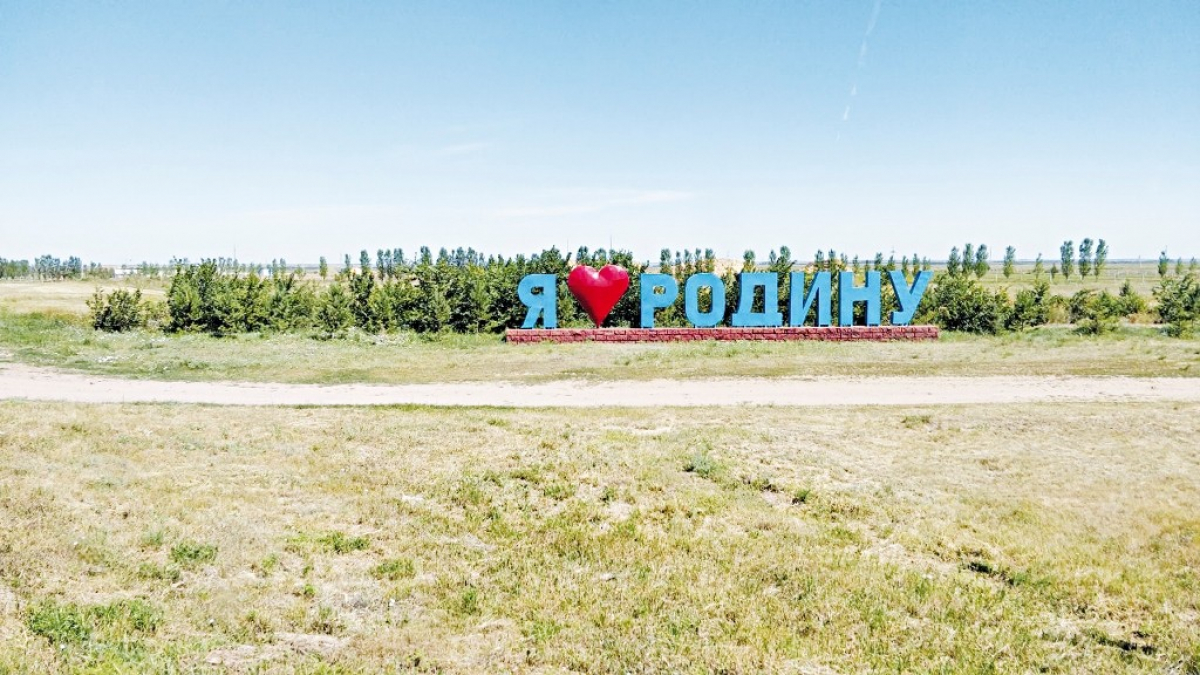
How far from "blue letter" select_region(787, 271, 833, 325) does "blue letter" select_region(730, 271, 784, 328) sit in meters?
0.57

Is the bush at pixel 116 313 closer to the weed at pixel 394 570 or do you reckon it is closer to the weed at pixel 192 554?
the weed at pixel 192 554

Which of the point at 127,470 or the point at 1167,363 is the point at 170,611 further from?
the point at 1167,363

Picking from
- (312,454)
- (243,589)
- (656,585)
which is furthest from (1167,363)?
(243,589)

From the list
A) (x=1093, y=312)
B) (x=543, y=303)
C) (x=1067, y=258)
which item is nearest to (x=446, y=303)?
(x=543, y=303)

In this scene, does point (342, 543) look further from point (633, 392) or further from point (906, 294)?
point (906, 294)

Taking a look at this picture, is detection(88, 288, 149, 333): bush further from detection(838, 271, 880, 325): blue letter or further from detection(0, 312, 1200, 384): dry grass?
detection(838, 271, 880, 325): blue letter

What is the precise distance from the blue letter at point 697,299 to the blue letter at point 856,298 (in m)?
4.29

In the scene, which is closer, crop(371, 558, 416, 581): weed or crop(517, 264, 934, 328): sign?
crop(371, 558, 416, 581): weed

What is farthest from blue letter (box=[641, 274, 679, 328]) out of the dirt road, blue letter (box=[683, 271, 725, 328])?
the dirt road

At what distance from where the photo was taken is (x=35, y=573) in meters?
6.52

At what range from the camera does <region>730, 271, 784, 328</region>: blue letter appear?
28.2 m

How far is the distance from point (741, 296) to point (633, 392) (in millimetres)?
12157

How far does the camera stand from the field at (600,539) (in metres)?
5.84

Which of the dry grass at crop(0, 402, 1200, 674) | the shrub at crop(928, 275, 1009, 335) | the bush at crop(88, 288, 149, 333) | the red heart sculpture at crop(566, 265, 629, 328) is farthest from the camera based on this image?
the bush at crop(88, 288, 149, 333)
